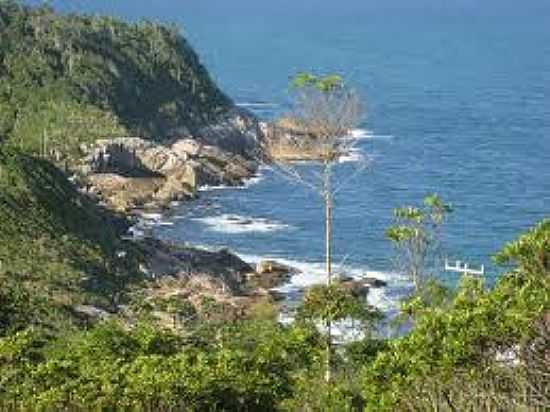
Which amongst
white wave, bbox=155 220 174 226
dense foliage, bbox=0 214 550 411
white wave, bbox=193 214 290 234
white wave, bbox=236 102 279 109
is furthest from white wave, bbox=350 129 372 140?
dense foliage, bbox=0 214 550 411

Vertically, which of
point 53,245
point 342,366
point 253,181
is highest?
point 342,366

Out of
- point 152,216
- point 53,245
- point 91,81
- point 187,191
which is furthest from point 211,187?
point 53,245

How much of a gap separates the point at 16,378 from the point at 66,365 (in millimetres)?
1366

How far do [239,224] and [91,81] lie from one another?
38331mm

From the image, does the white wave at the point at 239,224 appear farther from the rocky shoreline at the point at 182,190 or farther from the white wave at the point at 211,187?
the white wave at the point at 211,187

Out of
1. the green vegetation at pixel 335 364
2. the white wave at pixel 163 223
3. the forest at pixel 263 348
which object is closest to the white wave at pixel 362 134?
the white wave at pixel 163 223

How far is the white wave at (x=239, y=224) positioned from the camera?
100938 mm

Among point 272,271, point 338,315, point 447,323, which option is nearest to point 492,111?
point 272,271

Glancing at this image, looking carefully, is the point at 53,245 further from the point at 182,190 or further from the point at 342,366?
the point at 342,366

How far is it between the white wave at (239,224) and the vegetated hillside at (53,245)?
25.8 feet

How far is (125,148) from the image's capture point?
115 metres

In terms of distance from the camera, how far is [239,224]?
10238cm

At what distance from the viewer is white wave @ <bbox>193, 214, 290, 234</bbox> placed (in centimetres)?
10094

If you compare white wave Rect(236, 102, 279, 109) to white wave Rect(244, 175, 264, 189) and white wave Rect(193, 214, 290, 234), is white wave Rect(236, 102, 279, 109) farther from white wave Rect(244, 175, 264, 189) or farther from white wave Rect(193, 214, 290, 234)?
white wave Rect(193, 214, 290, 234)
